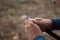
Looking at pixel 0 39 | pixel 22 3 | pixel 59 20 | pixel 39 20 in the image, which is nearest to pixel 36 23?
pixel 39 20

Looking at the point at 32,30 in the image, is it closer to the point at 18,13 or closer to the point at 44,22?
the point at 44,22

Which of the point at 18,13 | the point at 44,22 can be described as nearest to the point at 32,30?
the point at 44,22

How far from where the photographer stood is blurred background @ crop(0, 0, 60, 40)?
152 centimetres

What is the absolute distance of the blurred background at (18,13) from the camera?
5.00 feet

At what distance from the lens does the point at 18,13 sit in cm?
175

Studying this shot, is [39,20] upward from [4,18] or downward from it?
upward

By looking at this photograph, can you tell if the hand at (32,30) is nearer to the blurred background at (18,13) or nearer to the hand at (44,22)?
the hand at (44,22)

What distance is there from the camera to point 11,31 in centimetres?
155

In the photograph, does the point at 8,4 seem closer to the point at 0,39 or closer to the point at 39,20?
the point at 0,39

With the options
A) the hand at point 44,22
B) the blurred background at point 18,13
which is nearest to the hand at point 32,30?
the hand at point 44,22

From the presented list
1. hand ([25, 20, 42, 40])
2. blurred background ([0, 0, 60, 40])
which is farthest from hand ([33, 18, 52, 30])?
blurred background ([0, 0, 60, 40])

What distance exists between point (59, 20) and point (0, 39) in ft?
2.40

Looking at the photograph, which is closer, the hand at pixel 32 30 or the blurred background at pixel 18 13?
the hand at pixel 32 30

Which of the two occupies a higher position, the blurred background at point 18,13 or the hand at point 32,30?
the hand at point 32,30
